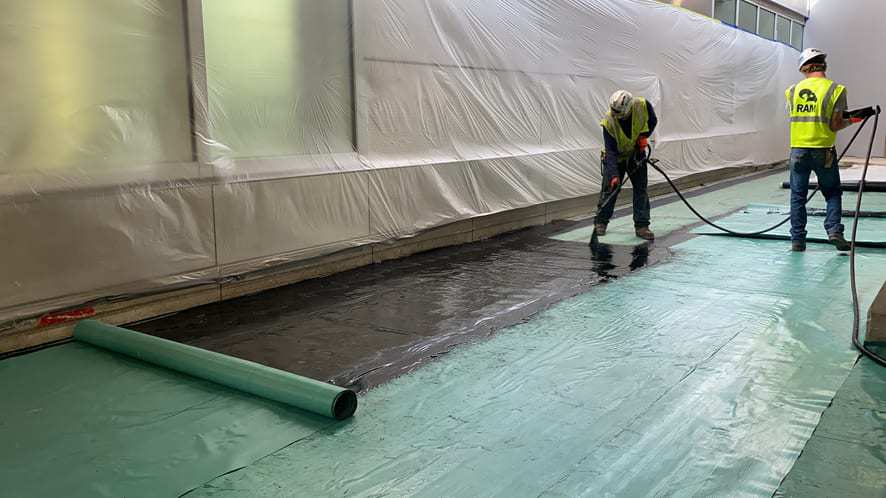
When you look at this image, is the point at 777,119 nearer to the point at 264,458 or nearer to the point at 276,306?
the point at 276,306

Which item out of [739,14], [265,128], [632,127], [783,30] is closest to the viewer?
[265,128]

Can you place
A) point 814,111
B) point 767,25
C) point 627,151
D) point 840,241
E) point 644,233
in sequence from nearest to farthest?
point 814,111
point 840,241
point 627,151
point 644,233
point 767,25

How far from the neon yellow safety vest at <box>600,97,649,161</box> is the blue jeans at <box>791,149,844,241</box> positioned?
1.23m

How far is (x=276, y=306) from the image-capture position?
4707mm

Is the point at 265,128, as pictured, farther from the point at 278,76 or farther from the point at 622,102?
the point at 622,102

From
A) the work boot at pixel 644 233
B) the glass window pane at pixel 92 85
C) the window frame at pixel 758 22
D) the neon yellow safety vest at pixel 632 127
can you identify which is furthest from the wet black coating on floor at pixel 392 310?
the window frame at pixel 758 22

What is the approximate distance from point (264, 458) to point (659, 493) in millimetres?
1321

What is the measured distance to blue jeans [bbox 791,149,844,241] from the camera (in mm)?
5871

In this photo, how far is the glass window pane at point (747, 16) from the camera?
1418cm

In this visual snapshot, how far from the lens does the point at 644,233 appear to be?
6930 mm

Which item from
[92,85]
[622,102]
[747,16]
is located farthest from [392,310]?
[747,16]

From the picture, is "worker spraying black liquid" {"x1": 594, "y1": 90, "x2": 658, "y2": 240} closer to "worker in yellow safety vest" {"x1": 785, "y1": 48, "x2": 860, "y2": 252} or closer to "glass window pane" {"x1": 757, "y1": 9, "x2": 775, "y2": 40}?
"worker in yellow safety vest" {"x1": 785, "y1": 48, "x2": 860, "y2": 252}

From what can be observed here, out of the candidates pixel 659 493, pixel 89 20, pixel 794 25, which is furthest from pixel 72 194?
pixel 794 25

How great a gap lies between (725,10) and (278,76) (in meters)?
10.9
